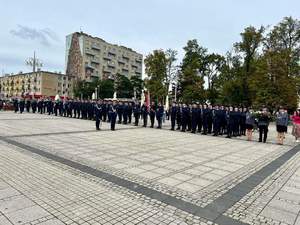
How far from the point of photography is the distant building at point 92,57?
88.6 m

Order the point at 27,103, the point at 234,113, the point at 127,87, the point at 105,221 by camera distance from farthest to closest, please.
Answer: the point at 127,87, the point at 27,103, the point at 234,113, the point at 105,221

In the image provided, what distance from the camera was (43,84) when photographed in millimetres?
83625

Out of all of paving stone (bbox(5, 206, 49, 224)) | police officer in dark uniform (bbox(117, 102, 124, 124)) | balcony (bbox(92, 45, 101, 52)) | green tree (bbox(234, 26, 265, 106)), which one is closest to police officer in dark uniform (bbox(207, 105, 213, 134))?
police officer in dark uniform (bbox(117, 102, 124, 124))

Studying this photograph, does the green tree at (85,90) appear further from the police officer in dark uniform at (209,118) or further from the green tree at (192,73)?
the police officer in dark uniform at (209,118)

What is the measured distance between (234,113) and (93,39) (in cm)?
8131

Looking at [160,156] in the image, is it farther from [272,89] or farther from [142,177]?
[272,89]

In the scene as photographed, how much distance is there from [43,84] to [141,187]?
276ft

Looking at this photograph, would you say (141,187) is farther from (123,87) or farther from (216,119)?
(123,87)

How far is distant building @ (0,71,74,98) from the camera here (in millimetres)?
83938

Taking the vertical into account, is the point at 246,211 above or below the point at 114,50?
below

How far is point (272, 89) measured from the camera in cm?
3600

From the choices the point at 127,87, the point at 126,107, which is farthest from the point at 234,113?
the point at 127,87

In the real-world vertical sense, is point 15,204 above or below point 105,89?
below

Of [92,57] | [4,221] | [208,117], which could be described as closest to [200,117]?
[208,117]
